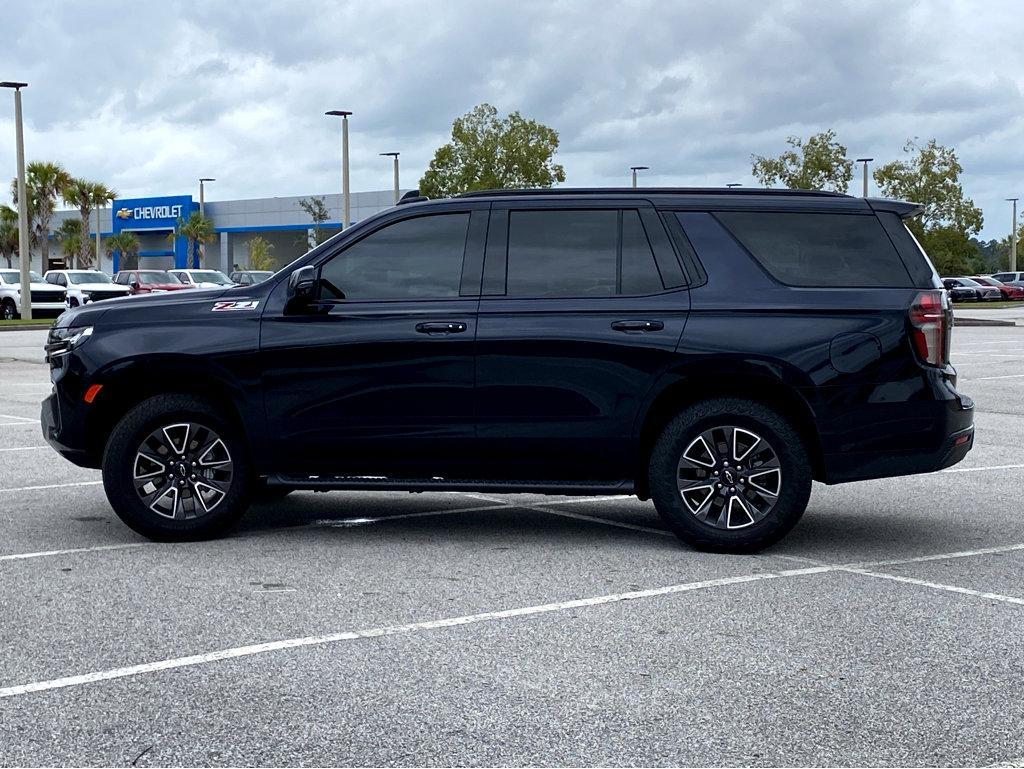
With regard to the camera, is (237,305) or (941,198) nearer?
(237,305)

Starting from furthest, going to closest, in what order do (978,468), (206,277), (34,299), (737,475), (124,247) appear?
(124,247) → (206,277) → (34,299) → (978,468) → (737,475)

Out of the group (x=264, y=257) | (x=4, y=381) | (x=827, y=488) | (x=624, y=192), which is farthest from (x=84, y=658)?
(x=264, y=257)

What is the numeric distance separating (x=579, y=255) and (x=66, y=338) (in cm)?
298

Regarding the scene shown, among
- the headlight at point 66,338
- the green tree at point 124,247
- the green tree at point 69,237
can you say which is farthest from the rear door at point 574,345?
the green tree at point 69,237

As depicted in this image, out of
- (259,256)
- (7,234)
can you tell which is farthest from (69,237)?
(259,256)

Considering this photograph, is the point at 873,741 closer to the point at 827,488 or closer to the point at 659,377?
the point at 659,377

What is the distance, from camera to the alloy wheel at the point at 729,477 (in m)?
7.64

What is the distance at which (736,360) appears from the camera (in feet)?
25.2

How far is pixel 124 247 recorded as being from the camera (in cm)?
9019

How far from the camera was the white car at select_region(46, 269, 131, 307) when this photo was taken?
45.8 metres

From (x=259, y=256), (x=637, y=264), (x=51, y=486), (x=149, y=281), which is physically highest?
(x=259, y=256)

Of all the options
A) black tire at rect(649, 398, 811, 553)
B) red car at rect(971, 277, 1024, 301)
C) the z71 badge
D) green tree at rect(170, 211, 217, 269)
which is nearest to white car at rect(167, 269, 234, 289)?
green tree at rect(170, 211, 217, 269)

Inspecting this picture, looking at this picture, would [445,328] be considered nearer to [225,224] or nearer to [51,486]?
[51,486]

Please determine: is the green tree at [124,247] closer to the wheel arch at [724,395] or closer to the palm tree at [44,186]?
the palm tree at [44,186]
